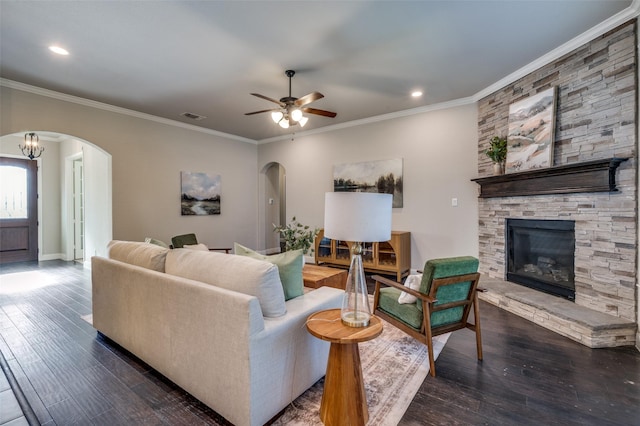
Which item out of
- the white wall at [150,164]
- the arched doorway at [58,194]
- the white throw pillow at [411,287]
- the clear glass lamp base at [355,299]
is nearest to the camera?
the clear glass lamp base at [355,299]

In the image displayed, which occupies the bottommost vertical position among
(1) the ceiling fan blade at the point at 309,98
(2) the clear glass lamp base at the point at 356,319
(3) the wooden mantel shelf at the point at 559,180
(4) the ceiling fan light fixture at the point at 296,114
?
(2) the clear glass lamp base at the point at 356,319

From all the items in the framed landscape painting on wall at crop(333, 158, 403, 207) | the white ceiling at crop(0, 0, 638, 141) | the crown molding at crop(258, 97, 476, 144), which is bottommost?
the framed landscape painting on wall at crop(333, 158, 403, 207)

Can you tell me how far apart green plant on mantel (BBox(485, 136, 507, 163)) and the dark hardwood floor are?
80.9 inches

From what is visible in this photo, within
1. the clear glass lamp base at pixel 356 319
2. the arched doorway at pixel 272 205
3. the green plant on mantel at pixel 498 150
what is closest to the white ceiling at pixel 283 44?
the green plant on mantel at pixel 498 150

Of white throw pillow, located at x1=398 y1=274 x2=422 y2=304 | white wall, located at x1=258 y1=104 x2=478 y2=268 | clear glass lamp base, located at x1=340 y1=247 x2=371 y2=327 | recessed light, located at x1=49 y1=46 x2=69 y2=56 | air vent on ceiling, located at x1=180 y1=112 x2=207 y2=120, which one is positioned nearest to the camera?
clear glass lamp base, located at x1=340 y1=247 x2=371 y2=327

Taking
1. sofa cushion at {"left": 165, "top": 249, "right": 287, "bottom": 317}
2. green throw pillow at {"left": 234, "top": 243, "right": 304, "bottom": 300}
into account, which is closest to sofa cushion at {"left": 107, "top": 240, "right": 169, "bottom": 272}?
sofa cushion at {"left": 165, "top": 249, "right": 287, "bottom": 317}

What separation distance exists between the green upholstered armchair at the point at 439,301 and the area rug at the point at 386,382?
211mm

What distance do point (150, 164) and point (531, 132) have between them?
5804 mm

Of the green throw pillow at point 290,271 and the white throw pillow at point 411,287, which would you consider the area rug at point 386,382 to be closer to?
the white throw pillow at point 411,287

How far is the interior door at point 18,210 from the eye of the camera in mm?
6180

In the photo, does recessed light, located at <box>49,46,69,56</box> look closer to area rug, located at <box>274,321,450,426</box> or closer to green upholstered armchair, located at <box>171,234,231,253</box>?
green upholstered armchair, located at <box>171,234,231,253</box>

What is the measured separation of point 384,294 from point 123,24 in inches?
133

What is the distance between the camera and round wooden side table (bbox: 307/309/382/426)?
5.04ft

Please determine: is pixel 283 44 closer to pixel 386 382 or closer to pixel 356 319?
pixel 356 319
